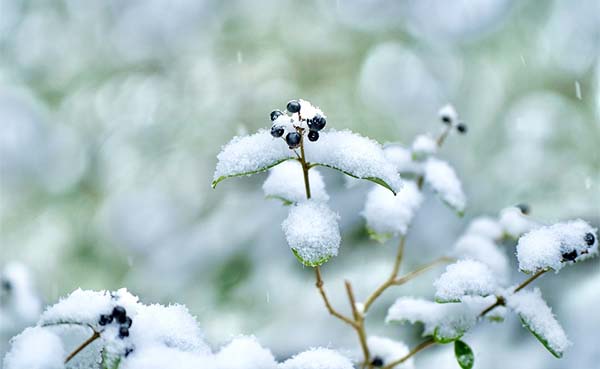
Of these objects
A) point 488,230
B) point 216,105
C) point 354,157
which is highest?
point 216,105

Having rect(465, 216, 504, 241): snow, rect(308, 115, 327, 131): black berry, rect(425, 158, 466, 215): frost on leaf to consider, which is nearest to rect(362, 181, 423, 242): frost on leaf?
rect(425, 158, 466, 215): frost on leaf

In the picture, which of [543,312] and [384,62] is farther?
[384,62]

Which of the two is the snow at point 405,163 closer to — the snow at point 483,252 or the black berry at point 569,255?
the snow at point 483,252

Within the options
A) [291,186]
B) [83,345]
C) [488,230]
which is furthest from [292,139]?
[488,230]

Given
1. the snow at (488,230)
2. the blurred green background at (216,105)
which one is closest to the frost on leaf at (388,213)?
the snow at (488,230)

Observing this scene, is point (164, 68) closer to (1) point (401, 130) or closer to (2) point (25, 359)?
(1) point (401, 130)

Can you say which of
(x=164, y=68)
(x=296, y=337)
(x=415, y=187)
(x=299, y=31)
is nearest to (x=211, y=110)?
(x=164, y=68)

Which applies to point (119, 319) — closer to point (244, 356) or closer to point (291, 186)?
point (244, 356)
